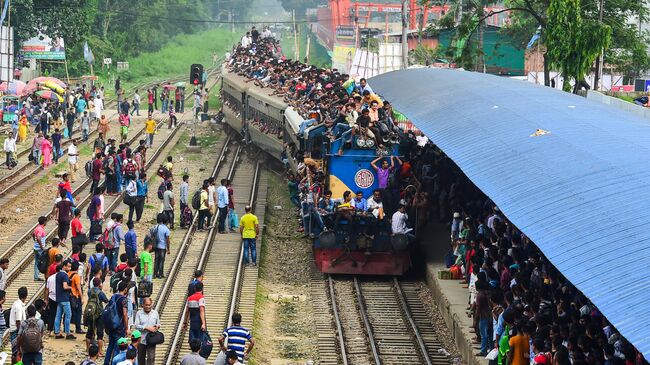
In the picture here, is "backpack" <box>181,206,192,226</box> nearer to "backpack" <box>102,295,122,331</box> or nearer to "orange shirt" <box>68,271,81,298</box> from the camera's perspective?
"orange shirt" <box>68,271,81,298</box>

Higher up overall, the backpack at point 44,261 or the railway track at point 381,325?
the backpack at point 44,261

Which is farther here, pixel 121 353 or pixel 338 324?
pixel 338 324

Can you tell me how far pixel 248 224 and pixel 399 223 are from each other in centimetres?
267

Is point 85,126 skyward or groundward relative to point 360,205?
groundward

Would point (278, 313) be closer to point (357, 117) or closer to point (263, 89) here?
point (357, 117)

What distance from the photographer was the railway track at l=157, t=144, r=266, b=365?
1664cm

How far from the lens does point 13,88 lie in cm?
4103

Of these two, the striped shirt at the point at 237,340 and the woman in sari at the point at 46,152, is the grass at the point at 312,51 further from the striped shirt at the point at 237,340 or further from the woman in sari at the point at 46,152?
the striped shirt at the point at 237,340

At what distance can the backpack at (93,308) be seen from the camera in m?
15.1

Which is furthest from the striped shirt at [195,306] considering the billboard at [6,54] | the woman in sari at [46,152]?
the billboard at [6,54]

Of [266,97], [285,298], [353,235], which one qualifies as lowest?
[285,298]

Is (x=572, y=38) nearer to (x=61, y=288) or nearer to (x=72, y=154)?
(x=72, y=154)

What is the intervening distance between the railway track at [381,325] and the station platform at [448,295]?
0.31 meters

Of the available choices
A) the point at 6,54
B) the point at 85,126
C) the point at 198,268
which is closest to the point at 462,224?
the point at 198,268
